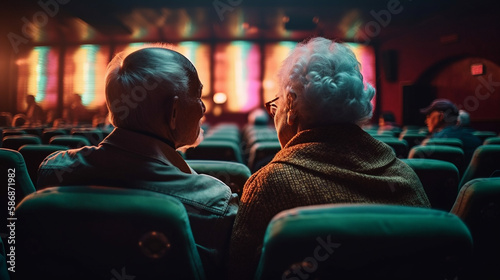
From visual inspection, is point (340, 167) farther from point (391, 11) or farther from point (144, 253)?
point (391, 11)

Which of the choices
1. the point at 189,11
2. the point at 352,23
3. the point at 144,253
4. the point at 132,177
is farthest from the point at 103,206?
the point at 352,23

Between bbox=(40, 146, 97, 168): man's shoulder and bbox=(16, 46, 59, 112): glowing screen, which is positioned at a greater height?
bbox=(16, 46, 59, 112): glowing screen

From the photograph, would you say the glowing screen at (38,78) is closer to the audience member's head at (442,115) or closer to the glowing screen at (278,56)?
the glowing screen at (278,56)

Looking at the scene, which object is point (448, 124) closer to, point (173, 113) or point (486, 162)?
point (486, 162)

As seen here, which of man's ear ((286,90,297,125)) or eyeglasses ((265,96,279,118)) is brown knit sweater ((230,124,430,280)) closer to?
man's ear ((286,90,297,125))

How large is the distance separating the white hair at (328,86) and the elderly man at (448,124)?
2.89m

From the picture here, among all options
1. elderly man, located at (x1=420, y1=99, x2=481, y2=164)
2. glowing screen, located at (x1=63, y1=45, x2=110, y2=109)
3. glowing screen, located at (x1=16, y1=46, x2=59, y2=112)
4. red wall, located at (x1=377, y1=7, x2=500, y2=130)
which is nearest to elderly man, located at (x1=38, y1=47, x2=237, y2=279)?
elderly man, located at (x1=420, y1=99, x2=481, y2=164)

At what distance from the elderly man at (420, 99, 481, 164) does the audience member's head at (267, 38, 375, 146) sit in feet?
9.51

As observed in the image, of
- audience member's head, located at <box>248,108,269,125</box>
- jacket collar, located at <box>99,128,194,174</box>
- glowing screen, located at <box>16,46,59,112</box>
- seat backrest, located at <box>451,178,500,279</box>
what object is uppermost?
glowing screen, located at <box>16,46,59,112</box>

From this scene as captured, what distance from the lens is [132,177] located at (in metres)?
0.97

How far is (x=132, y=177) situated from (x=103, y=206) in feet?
0.77

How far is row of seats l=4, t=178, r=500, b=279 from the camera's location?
0.64m

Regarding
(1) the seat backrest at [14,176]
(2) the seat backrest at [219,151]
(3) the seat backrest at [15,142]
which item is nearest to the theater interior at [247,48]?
(3) the seat backrest at [15,142]

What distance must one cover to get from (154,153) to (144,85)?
0.19 meters
